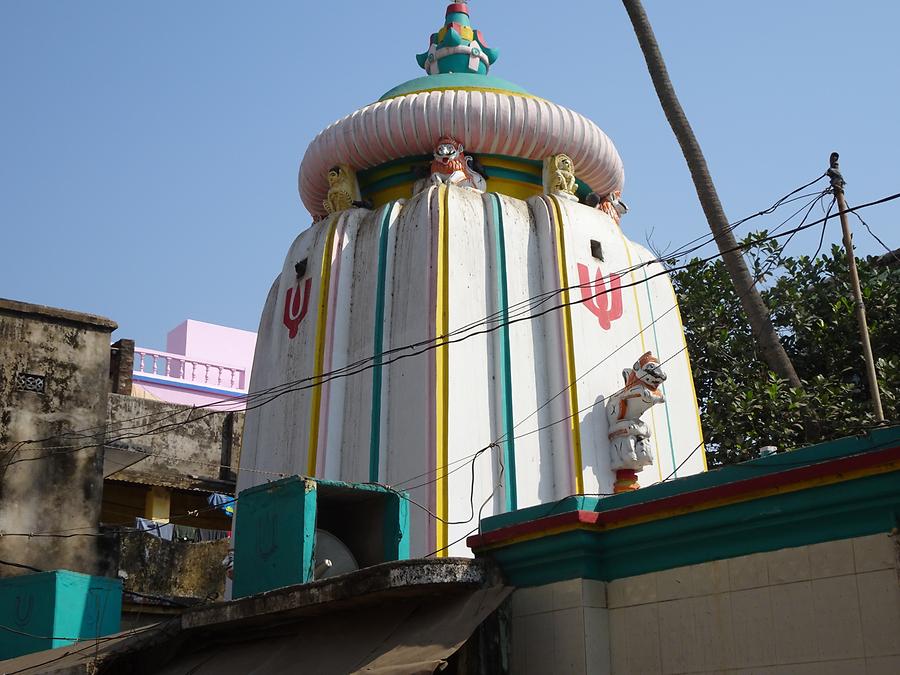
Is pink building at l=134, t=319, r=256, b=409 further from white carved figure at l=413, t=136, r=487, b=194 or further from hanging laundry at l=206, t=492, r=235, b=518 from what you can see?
white carved figure at l=413, t=136, r=487, b=194

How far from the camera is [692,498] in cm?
737

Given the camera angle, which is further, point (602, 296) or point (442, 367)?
point (602, 296)

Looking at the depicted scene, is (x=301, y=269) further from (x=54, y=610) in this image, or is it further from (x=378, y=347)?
(x=54, y=610)

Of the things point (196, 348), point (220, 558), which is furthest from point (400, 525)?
point (196, 348)

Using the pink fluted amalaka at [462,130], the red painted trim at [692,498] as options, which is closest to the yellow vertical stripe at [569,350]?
the pink fluted amalaka at [462,130]

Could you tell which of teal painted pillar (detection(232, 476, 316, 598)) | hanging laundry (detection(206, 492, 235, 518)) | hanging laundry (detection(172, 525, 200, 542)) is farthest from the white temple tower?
hanging laundry (detection(172, 525, 200, 542))

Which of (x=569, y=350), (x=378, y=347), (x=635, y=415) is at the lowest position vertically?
(x=635, y=415)

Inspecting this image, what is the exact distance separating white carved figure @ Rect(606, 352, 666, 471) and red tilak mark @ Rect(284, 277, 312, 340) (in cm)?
356

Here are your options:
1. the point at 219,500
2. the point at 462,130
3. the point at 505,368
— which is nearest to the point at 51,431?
the point at 219,500

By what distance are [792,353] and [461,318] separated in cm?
789

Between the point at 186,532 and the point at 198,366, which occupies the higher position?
the point at 198,366

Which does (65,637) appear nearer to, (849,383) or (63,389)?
(63,389)

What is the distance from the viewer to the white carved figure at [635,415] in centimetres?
1203

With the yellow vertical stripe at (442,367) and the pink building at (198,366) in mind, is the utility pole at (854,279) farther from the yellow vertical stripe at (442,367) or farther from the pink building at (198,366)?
the pink building at (198,366)
